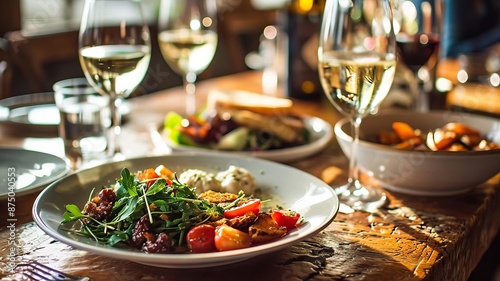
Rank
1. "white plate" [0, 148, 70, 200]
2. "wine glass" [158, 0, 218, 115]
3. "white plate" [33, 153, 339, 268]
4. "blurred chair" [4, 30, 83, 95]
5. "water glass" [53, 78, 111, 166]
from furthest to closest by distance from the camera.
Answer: "blurred chair" [4, 30, 83, 95] → "wine glass" [158, 0, 218, 115] → "water glass" [53, 78, 111, 166] → "white plate" [0, 148, 70, 200] → "white plate" [33, 153, 339, 268]

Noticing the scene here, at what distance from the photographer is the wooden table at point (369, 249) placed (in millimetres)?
755

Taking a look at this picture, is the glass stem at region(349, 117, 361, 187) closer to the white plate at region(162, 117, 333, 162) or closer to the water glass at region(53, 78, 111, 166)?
the white plate at region(162, 117, 333, 162)

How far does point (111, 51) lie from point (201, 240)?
0.54m

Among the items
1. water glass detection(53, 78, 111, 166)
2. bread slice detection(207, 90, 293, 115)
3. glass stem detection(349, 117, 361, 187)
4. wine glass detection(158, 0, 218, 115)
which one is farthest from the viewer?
wine glass detection(158, 0, 218, 115)

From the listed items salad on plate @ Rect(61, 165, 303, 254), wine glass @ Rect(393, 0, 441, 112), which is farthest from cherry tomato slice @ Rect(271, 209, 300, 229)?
wine glass @ Rect(393, 0, 441, 112)

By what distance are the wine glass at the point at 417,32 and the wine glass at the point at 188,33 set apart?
477mm

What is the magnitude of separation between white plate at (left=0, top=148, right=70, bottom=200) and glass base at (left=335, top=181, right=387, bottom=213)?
459 mm

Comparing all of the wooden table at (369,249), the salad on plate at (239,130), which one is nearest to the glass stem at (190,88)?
the salad on plate at (239,130)

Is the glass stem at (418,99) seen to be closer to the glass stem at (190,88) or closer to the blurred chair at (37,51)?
the glass stem at (190,88)

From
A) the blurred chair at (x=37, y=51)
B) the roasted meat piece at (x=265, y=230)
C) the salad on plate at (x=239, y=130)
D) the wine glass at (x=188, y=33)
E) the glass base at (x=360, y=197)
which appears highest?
the wine glass at (x=188, y=33)

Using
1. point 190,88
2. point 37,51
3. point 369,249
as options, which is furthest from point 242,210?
point 37,51

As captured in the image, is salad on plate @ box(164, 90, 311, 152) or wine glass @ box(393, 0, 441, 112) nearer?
salad on plate @ box(164, 90, 311, 152)

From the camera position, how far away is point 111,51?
1145 mm

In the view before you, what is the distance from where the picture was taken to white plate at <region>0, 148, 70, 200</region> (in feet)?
3.07
